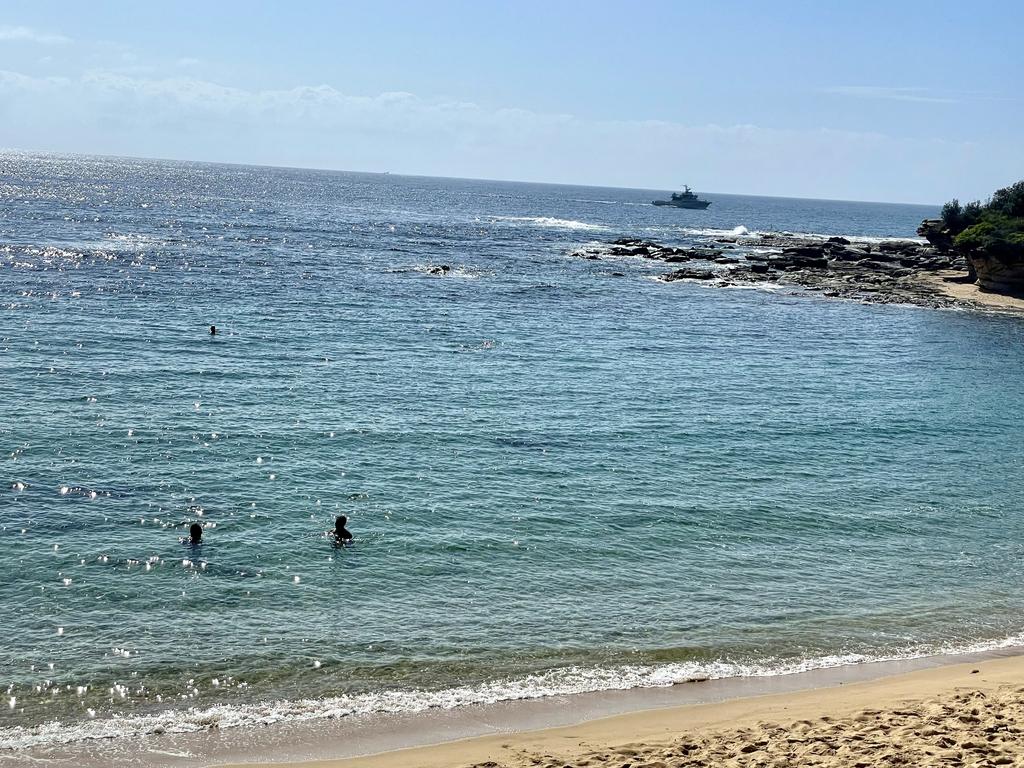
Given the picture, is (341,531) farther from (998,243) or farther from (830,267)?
(830,267)

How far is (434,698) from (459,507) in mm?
10024

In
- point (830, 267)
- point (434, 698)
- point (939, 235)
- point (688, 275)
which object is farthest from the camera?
point (939, 235)

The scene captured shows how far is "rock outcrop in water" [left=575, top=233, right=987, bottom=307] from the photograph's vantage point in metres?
86.6

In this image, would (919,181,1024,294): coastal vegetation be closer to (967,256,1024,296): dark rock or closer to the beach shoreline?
(967,256,1024,296): dark rock

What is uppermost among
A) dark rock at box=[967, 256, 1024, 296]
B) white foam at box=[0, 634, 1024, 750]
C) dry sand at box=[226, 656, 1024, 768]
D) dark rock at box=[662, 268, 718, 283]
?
dark rock at box=[967, 256, 1024, 296]

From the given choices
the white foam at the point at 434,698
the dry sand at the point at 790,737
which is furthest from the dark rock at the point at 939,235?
the dry sand at the point at 790,737

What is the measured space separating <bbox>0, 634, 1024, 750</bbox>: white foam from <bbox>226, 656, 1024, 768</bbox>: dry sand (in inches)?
53.5

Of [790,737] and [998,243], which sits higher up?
[998,243]

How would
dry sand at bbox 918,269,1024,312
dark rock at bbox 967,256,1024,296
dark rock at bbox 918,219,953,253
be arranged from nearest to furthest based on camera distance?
dry sand at bbox 918,269,1024,312 → dark rock at bbox 967,256,1024,296 → dark rock at bbox 918,219,953,253

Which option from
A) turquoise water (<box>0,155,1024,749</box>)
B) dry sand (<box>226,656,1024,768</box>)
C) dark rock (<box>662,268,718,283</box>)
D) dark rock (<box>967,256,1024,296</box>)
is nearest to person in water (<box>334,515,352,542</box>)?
turquoise water (<box>0,155,1024,749</box>)

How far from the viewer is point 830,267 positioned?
104 m

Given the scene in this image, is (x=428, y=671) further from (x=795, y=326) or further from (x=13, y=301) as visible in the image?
(x=795, y=326)

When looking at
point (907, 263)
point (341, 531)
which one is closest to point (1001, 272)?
point (907, 263)

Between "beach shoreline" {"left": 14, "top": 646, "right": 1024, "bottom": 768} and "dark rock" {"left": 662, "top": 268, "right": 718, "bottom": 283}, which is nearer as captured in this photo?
"beach shoreline" {"left": 14, "top": 646, "right": 1024, "bottom": 768}
